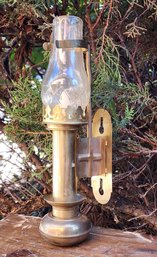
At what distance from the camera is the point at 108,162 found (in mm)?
863

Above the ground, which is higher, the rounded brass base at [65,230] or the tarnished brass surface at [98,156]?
the tarnished brass surface at [98,156]

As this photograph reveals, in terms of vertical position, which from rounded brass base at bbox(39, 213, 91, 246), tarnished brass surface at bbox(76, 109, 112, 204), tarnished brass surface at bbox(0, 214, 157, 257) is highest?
tarnished brass surface at bbox(76, 109, 112, 204)

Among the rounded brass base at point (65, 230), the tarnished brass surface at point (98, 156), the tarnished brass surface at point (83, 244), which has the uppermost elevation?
the tarnished brass surface at point (98, 156)

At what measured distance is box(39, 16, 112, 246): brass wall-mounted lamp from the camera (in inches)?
32.2

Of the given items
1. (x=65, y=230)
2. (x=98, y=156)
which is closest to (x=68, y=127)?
(x=98, y=156)

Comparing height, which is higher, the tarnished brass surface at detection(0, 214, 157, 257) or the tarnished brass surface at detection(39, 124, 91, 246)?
the tarnished brass surface at detection(39, 124, 91, 246)

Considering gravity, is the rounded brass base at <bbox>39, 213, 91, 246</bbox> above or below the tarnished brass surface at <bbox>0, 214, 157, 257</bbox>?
above

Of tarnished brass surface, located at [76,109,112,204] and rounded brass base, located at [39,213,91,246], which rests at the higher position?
tarnished brass surface, located at [76,109,112,204]

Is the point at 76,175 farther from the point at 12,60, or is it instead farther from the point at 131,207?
the point at 12,60

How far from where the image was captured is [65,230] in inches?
32.3

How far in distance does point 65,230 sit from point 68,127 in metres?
0.21

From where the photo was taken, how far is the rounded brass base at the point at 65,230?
0.82m

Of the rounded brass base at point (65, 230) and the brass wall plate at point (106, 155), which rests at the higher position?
the brass wall plate at point (106, 155)

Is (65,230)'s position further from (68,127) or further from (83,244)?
(68,127)
